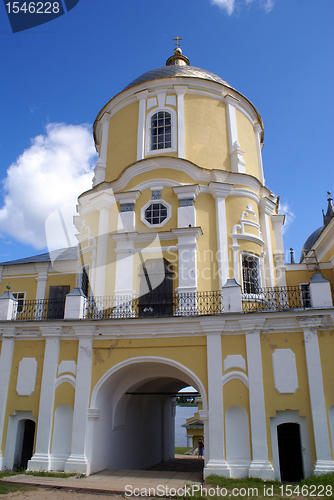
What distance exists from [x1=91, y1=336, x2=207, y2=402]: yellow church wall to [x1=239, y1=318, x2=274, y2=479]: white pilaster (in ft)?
4.27

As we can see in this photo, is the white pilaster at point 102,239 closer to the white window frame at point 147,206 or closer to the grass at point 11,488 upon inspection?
the white window frame at point 147,206

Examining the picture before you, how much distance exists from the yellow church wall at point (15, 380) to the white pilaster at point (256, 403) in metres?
6.45

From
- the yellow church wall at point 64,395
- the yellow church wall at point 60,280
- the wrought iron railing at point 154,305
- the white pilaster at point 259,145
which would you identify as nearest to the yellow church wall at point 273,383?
the wrought iron railing at point 154,305

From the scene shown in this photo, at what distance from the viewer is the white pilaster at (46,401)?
11688mm

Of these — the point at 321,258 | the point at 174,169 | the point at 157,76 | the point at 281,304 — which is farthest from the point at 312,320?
the point at 157,76

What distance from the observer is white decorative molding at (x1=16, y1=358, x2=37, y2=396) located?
41.3ft

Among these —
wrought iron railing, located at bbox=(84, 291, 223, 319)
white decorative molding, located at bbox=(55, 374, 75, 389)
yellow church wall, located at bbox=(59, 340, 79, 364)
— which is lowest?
white decorative molding, located at bbox=(55, 374, 75, 389)

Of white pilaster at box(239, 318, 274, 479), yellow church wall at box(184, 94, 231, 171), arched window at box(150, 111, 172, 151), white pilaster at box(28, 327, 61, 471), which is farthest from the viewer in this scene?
arched window at box(150, 111, 172, 151)

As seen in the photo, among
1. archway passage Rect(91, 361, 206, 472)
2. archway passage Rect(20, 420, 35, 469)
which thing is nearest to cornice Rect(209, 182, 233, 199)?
archway passage Rect(91, 361, 206, 472)

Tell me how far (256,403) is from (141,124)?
11528 mm

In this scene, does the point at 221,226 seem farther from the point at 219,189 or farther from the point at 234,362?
the point at 234,362

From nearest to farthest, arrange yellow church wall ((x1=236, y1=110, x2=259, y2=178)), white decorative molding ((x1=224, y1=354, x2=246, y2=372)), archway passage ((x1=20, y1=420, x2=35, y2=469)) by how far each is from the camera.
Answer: white decorative molding ((x1=224, y1=354, x2=246, y2=372)) < archway passage ((x1=20, y1=420, x2=35, y2=469)) < yellow church wall ((x1=236, y1=110, x2=259, y2=178))

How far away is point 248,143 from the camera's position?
17516 millimetres

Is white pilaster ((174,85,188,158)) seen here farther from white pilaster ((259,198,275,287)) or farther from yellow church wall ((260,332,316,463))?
yellow church wall ((260,332,316,463))
